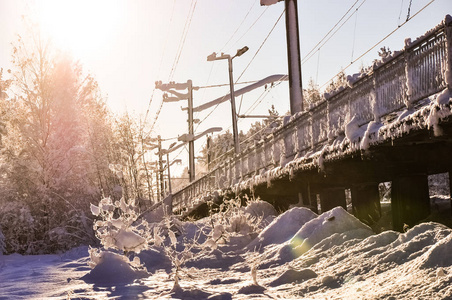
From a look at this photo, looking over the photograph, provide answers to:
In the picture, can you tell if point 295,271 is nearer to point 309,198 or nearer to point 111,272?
point 111,272

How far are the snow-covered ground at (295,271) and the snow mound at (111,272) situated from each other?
0.7 inches

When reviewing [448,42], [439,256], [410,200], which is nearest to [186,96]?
[410,200]

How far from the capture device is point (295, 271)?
843 cm

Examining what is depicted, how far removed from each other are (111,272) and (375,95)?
5670 millimetres

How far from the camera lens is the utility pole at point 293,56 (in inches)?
817

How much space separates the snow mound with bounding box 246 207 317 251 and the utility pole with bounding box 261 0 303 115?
321 inches

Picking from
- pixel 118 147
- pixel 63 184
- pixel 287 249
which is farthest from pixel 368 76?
pixel 118 147

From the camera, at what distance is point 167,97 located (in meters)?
51.9

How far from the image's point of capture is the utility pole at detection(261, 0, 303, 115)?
20.8 metres

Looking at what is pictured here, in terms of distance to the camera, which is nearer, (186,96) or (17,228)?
(17,228)

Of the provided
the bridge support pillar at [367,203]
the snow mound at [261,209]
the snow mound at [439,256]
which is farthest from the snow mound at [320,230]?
the snow mound at [261,209]

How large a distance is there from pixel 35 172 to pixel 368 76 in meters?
17.4

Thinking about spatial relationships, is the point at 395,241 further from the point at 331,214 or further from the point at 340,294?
the point at 331,214

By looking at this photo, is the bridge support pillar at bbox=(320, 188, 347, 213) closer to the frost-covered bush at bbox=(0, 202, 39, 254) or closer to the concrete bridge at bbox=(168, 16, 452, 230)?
the concrete bridge at bbox=(168, 16, 452, 230)
